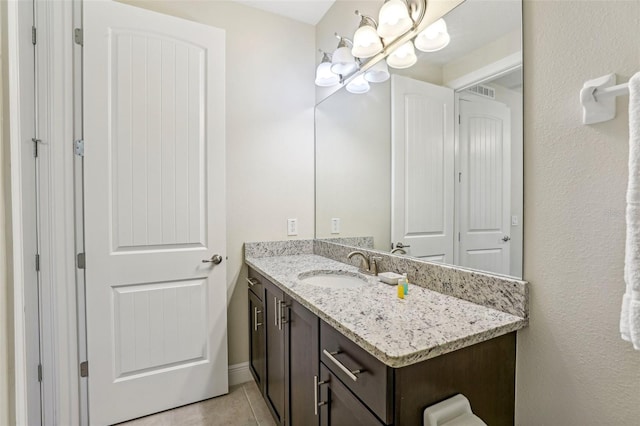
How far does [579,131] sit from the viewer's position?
84 cm

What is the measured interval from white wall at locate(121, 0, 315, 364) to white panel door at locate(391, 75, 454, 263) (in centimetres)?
85

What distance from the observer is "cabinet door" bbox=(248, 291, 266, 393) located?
1797 mm

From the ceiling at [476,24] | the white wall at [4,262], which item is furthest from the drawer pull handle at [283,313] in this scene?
the ceiling at [476,24]

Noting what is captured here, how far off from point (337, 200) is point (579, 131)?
145cm

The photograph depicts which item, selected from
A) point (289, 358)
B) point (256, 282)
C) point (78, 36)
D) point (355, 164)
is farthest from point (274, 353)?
point (78, 36)

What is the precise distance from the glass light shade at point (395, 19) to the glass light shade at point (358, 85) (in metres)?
0.37

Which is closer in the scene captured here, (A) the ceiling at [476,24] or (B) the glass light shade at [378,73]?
(A) the ceiling at [476,24]

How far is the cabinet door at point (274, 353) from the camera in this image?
4.86 ft

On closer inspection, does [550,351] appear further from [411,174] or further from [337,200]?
[337,200]

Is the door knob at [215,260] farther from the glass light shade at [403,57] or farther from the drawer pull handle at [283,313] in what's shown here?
the glass light shade at [403,57]

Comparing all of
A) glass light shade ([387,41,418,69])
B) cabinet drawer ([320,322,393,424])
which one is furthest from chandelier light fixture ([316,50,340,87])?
cabinet drawer ([320,322,393,424])

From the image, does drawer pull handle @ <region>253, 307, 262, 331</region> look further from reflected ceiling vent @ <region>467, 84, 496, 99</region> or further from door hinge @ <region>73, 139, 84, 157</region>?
reflected ceiling vent @ <region>467, 84, 496, 99</region>

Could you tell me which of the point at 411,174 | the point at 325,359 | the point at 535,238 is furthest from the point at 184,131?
the point at 535,238

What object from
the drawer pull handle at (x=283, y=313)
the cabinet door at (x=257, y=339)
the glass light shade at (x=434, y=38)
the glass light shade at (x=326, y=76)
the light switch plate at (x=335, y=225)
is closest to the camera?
the glass light shade at (x=434, y=38)
